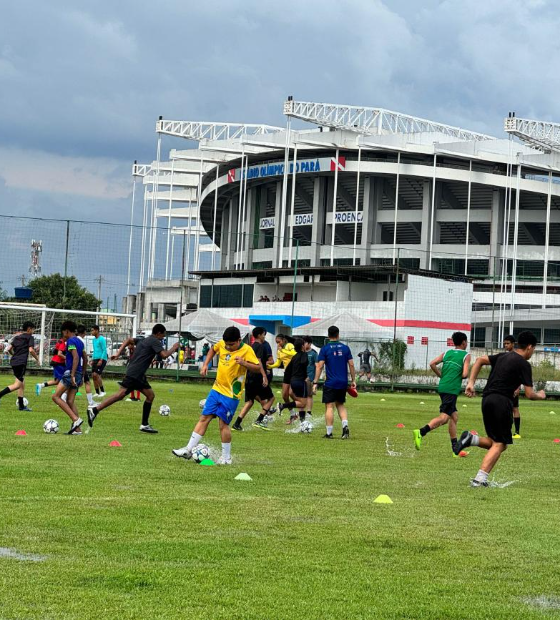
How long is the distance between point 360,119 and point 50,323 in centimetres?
3505

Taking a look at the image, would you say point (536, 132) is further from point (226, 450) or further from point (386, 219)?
point (226, 450)

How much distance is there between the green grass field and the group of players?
0.66 meters

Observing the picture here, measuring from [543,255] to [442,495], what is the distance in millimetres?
66551

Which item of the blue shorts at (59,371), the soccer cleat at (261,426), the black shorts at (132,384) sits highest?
the blue shorts at (59,371)

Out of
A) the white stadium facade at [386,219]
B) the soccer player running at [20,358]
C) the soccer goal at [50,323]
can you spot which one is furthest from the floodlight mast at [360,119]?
the soccer player running at [20,358]

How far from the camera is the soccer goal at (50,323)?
44750mm

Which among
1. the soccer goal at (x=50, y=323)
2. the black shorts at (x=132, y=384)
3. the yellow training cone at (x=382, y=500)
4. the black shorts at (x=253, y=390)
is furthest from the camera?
the soccer goal at (x=50, y=323)

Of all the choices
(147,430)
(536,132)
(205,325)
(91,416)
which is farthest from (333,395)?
(536,132)

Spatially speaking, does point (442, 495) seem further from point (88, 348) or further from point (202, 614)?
point (88, 348)

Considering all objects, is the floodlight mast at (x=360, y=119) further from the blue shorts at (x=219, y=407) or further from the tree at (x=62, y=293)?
the blue shorts at (x=219, y=407)

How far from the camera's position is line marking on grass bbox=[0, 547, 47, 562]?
7.09 metres

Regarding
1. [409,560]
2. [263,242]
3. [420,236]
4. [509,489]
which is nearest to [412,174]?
[420,236]

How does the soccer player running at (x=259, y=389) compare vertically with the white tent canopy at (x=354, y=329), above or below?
below

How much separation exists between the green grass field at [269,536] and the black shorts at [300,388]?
6.27 meters
